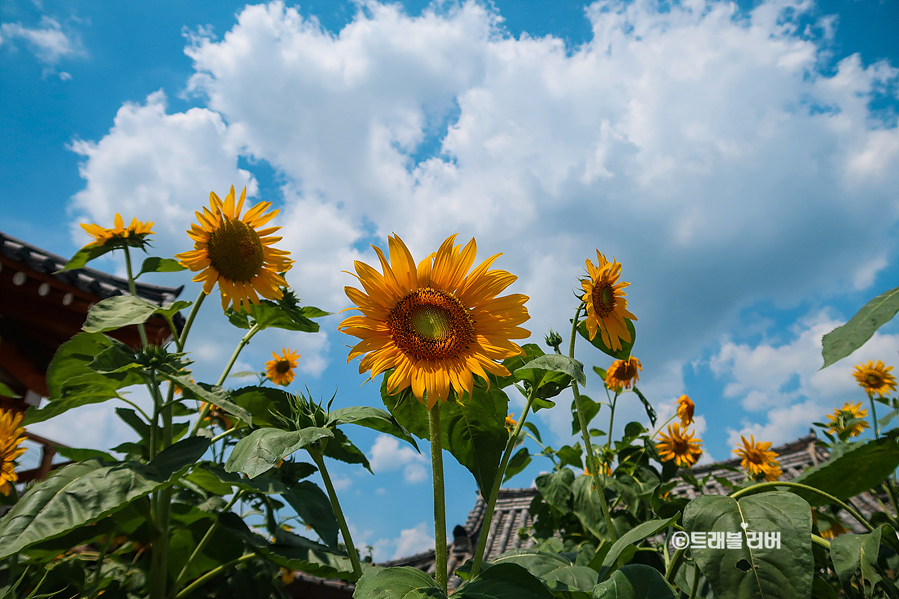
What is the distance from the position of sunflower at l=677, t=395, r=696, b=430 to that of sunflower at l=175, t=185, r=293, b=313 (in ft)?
9.15

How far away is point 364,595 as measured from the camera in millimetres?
872

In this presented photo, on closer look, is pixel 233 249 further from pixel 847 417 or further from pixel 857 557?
pixel 847 417

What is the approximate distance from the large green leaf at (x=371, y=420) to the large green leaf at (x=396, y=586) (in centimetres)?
28

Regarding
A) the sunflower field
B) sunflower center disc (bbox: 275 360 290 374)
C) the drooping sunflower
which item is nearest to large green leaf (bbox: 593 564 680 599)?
the sunflower field

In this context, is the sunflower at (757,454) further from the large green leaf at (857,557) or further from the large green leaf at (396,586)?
the large green leaf at (396,586)

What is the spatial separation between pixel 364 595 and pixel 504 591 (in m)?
0.25

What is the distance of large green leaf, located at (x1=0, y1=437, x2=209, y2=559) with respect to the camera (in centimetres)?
117

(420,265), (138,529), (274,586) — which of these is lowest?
(274,586)

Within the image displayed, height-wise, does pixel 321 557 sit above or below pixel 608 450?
below

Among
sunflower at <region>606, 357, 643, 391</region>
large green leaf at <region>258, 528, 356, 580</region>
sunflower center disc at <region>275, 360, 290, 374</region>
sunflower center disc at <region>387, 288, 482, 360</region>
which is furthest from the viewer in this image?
sunflower center disc at <region>275, 360, 290, 374</region>

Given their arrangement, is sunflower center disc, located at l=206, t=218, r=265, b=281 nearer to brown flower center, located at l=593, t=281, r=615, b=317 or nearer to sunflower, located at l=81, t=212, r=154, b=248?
sunflower, located at l=81, t=212, r=154, b=248

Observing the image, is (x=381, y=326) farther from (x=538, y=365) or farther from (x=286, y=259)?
(x=286, y=259)

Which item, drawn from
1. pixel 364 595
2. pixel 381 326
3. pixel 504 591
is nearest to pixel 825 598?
pixel 504 591

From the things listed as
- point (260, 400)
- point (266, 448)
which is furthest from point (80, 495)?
point (266, 448)
